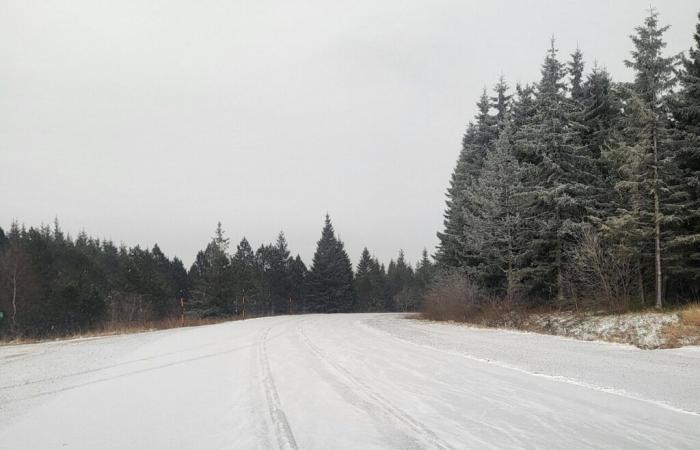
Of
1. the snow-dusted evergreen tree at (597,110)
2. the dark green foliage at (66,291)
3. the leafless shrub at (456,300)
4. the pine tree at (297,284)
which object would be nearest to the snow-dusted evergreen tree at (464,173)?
the leafless shrub at (456,300)

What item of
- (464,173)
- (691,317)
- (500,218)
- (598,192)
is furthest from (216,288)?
(691,317)

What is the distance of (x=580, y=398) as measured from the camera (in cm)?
736

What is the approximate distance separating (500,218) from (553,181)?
587 cm

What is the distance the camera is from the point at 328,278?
77.6m

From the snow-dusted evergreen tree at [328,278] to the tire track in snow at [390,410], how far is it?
66604 millimetres

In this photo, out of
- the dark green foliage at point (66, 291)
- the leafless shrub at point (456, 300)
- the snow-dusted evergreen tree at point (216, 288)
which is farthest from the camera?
the snow-dusted evergreen tree at point (216, 288)

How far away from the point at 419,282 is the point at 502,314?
279 ft

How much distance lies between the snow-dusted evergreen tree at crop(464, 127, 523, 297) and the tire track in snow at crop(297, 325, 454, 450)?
21.7 metres

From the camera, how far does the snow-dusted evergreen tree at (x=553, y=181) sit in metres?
26.9

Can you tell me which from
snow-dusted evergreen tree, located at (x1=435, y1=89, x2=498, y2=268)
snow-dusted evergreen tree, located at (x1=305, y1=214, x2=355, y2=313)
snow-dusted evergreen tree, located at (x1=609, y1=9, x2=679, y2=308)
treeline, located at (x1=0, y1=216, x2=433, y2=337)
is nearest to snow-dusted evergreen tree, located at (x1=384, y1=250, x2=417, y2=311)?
treeline, located at (x1=0, y1=216, x2=433, y2=337)

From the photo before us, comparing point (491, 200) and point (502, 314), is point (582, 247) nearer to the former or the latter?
point (502, 314)

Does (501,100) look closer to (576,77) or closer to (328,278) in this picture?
(576,77)

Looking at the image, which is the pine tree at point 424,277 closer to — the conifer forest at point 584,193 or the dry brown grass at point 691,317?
the conifer forest at point 584,193

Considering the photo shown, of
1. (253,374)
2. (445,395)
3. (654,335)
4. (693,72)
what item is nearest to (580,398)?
(445,395)
